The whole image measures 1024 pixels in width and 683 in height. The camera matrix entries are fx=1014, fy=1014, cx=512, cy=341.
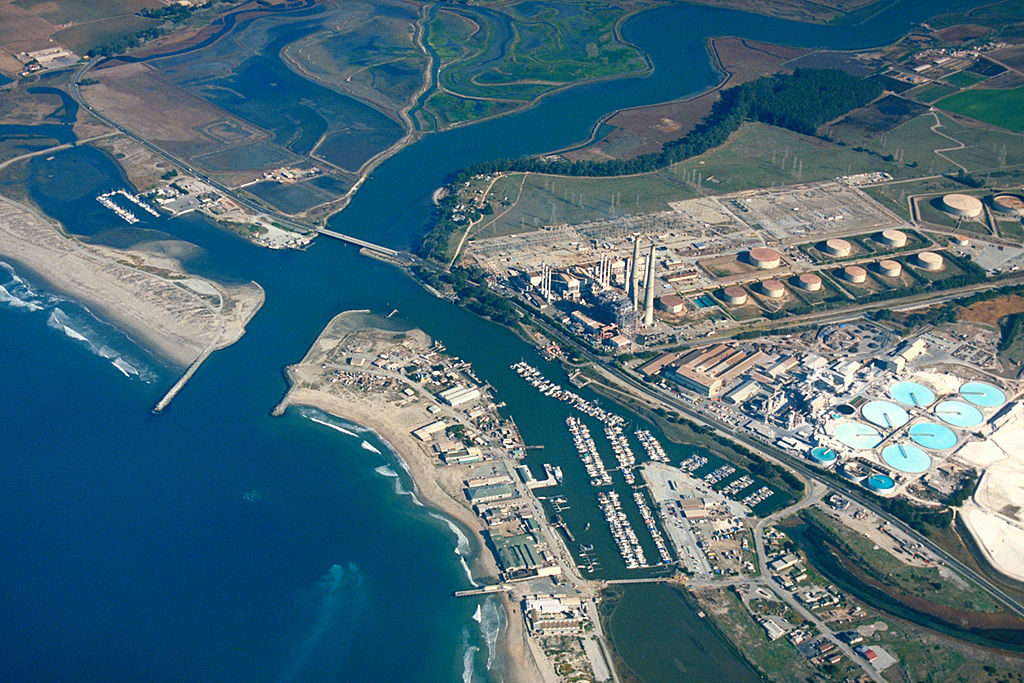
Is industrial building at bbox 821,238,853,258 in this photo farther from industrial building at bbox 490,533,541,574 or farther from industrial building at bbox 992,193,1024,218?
industrial building at bbox 490,533,541,574

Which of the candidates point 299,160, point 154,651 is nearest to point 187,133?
point 299,160

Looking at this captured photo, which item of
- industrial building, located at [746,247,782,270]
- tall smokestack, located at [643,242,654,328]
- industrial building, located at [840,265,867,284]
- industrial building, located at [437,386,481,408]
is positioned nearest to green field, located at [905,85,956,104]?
industrial building, located at [840,265,867,284]

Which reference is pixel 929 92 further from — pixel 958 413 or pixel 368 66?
pixel 368 66

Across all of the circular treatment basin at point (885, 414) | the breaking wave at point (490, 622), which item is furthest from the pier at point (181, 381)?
the circular treatment basin at point (885, 414)

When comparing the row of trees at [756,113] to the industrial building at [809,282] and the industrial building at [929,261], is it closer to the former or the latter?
the industrial building at [809,282]

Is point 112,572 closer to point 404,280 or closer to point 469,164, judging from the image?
point 404,280

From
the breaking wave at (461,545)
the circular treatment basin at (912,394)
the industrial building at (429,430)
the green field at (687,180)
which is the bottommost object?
the green field at (687,180)
